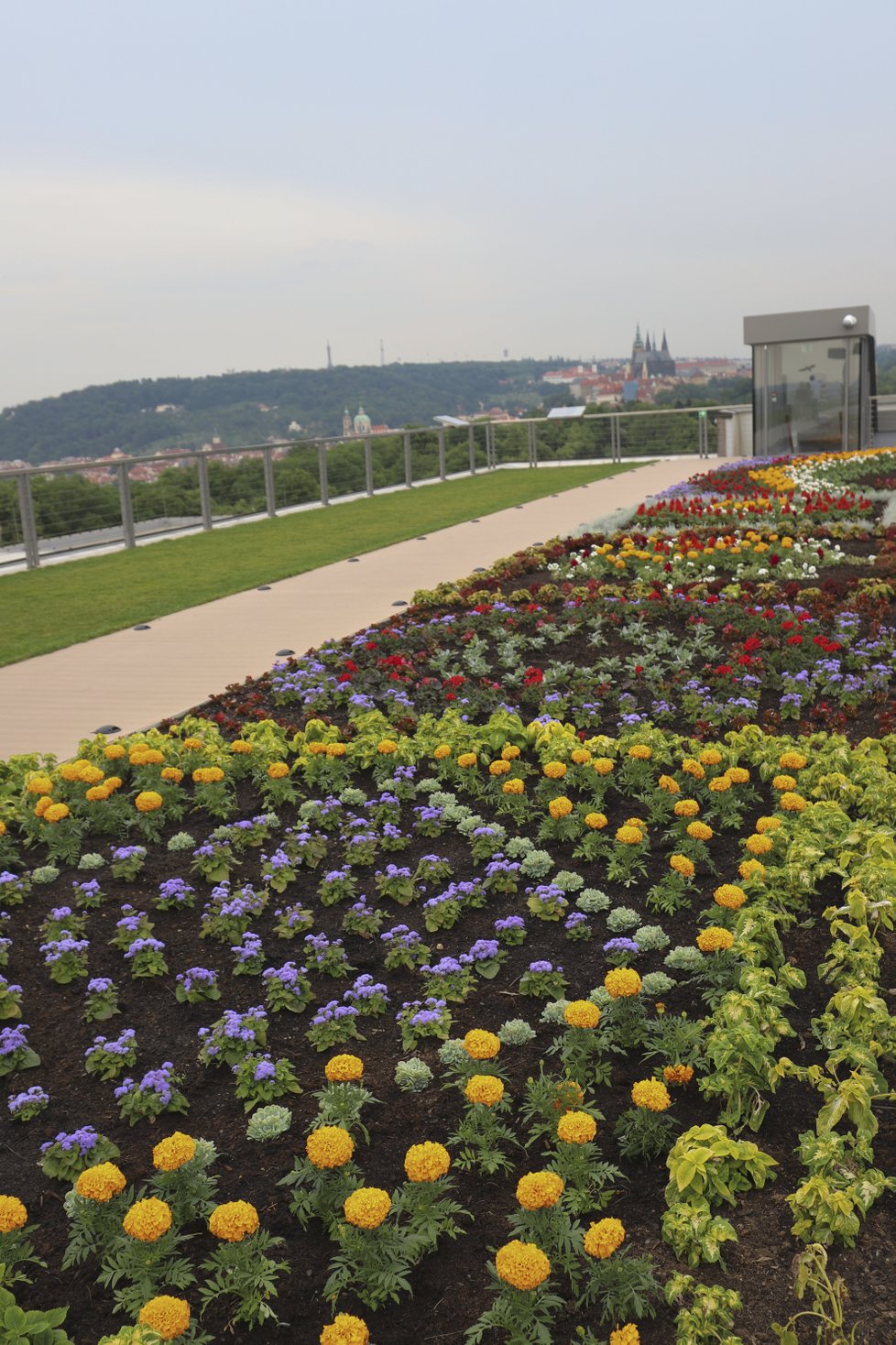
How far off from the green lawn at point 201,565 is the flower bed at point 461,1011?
380cm

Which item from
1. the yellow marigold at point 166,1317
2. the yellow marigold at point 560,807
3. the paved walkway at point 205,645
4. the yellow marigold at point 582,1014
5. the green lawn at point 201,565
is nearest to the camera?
the yellow marigold at point 166,1317

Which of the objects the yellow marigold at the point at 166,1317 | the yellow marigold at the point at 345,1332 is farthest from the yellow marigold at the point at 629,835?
the yellow marigold at the point at 166,1317

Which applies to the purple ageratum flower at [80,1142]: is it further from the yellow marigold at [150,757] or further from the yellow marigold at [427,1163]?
the yellow marigold at [150,757]

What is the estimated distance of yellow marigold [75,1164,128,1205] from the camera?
242 centimetres

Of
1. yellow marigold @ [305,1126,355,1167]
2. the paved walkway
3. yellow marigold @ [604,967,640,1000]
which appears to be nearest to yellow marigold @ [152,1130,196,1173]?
yellow marigold @ [305,1126,355,1167]

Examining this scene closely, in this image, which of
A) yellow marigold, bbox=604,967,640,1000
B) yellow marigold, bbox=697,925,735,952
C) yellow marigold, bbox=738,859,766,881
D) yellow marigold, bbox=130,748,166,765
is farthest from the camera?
yellow marigold, bbox=130,748,166,765

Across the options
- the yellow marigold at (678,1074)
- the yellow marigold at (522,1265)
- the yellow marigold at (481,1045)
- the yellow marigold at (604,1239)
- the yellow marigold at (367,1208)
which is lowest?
the yellow marigold at (678,1074)

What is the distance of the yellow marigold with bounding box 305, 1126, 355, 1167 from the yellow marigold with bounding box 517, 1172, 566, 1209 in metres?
0.40

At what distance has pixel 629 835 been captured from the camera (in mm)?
4023

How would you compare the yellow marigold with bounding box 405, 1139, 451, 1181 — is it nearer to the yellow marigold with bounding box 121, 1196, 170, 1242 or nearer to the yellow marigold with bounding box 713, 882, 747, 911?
the yellow marigold with bounding box 121, 1196, 170, 1242

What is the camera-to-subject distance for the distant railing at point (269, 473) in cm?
1370

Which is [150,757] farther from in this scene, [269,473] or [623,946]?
[269,473]

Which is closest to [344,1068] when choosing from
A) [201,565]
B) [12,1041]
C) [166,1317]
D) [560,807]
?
[166,1317]

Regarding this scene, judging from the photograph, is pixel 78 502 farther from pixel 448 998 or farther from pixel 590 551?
pixel 448 998
